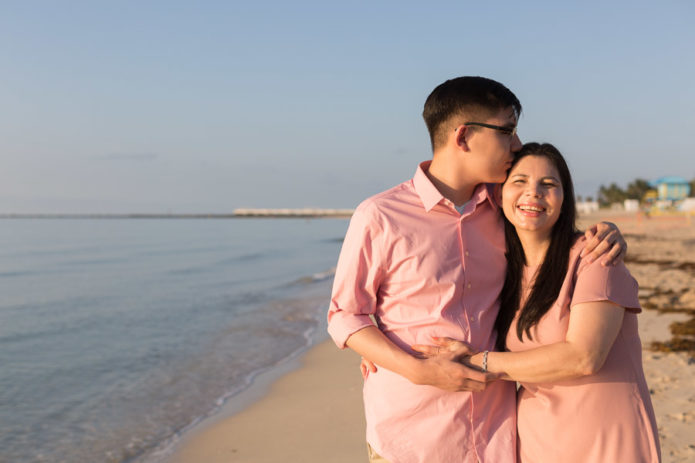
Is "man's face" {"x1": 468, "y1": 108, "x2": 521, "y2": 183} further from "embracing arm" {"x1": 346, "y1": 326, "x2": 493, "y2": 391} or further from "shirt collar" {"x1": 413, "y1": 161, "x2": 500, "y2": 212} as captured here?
"embracing arm" {"x1": 346, "y1": 326, "x2": 493, "y2": 391}

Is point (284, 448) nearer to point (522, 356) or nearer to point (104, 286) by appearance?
point (522, 356)

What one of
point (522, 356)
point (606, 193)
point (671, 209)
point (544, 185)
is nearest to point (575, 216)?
point (544, 185)

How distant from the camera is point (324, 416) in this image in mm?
5727

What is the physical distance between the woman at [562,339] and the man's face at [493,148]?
0.07 m

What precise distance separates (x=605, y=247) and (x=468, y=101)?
796 millimetres

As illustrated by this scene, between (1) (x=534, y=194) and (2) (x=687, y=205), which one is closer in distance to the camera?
(1) (x=534, y=194)

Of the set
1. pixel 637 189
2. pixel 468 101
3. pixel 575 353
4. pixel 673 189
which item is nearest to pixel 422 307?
pixel 575 353

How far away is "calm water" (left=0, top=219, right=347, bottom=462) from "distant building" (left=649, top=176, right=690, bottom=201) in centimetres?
4791

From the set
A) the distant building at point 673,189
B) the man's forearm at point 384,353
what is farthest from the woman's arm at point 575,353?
the distant building at point 673,189

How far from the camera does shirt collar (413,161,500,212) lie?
2.33 meters

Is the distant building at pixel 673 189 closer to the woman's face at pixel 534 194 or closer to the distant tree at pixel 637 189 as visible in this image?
the distant tree at pixel 637 189

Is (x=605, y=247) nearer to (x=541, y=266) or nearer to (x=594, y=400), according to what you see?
(x=541, y=266)

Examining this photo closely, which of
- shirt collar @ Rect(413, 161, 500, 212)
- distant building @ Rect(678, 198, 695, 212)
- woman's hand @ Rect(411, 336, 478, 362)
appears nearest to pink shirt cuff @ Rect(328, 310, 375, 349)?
woman's hand @ Rect(411, 336, 478, 362)

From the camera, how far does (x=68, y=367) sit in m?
8.77
